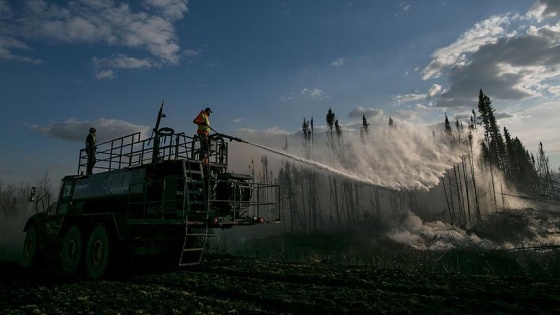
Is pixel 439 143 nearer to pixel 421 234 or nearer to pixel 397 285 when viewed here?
pixel 421 234

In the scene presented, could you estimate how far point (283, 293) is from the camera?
26.4 ft

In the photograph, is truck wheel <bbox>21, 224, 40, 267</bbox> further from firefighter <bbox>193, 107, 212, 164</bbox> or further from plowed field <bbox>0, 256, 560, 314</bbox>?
firefighter <bbox>193, 107, 212, 164</bbox>

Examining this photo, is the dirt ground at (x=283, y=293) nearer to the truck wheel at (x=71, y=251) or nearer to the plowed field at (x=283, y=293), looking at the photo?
the plowed field at (x=283, y=293)

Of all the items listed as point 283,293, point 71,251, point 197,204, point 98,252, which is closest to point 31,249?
point 71,251

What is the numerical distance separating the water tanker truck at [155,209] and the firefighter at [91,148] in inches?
26.7

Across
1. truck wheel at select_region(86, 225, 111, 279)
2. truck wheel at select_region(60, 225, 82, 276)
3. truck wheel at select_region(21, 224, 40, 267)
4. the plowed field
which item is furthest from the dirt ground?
truck wheel at select_region(21, 224, 40, 267)

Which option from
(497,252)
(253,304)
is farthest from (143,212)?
(497,252)

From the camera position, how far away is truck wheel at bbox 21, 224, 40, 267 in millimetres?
14086

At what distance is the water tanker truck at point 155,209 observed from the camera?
10547mm

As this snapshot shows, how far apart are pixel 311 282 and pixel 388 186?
1739 centimetres

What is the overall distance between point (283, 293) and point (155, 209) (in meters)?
5.19

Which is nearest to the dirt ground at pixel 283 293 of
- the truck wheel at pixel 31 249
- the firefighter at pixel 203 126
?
Answer: the truck wheel at pixel 31 249

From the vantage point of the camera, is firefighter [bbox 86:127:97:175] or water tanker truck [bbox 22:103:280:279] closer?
water tanker truck [bbox 22:103:280:279]

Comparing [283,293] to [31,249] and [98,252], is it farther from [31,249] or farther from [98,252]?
[31,249]
